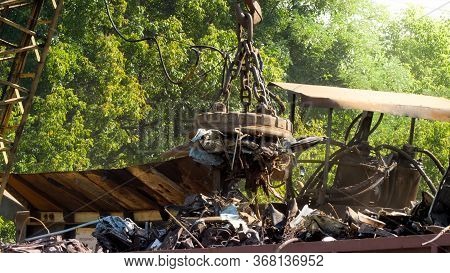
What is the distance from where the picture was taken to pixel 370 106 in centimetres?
1420

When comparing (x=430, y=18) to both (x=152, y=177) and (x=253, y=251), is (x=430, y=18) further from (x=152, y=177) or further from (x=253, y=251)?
(x=253, y=251)

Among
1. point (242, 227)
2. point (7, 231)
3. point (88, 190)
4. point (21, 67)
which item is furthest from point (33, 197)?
point (7, 231)

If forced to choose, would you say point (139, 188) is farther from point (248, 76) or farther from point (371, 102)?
point (371, 102)

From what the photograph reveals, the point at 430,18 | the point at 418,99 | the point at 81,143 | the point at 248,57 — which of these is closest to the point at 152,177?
the point at 248,57

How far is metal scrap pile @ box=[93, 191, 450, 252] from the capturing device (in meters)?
9.15

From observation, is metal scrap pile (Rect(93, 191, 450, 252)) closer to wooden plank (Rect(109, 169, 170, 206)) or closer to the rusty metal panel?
the rusty metal panel

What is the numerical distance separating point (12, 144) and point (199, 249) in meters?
7.04

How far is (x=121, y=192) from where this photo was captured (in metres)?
14.0

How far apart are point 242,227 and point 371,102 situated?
16.5 ft

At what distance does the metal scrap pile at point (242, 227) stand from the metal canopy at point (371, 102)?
303cm

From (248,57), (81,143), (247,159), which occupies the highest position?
(248,57)

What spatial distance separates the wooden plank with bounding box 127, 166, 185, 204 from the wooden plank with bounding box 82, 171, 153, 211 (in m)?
0.33

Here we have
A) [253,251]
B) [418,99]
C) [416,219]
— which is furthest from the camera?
[418,99]
